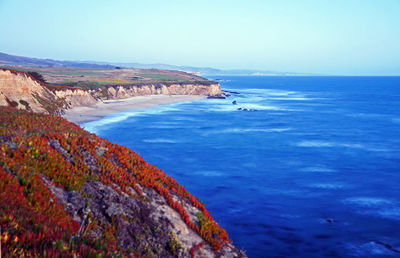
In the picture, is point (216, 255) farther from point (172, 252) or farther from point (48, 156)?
point (48, 156)

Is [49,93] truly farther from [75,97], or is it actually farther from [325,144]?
[325,144]

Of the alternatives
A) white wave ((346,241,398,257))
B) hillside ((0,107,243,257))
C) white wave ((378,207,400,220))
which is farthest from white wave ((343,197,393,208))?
hillside ((0,107,243,257))

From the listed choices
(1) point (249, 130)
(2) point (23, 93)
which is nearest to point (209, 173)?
(1) point (249, 130)

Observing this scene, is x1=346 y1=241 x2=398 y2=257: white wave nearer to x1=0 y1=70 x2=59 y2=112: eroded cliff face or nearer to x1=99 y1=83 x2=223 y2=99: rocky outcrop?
x1=0 y1=70 x2=59 y2=112: eroded cliff face

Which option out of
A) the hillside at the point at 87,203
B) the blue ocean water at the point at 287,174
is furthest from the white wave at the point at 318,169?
the hillside at the point at 87,203

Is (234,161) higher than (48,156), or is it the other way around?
(48,156)

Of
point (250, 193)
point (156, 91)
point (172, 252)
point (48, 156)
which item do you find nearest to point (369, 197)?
point (250, 193)

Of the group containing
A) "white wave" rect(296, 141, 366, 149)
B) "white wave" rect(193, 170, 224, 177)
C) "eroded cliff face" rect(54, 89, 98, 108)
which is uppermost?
"eroded cliff face" rect(54, 89, 98, 108)
